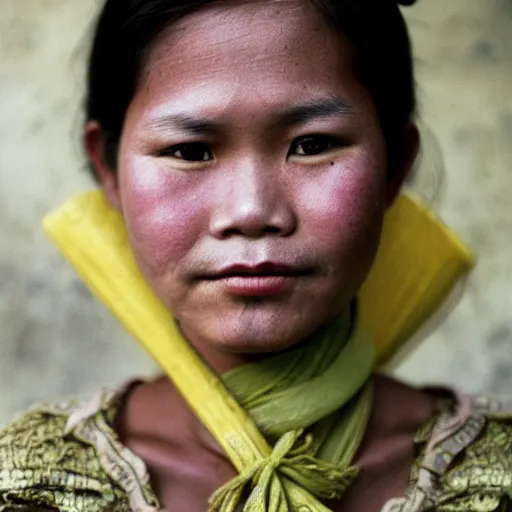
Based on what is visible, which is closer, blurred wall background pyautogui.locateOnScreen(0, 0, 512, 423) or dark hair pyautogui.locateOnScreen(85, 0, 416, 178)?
dark hair pyautogui.locateOnScreen(85, 0, 416, 178)

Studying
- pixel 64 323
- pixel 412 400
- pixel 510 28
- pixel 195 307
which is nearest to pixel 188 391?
pixel 195 307

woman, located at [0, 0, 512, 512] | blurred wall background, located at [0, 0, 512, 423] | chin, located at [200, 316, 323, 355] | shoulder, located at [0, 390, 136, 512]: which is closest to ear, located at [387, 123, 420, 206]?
woman, located at [0, 0, 512, 512]

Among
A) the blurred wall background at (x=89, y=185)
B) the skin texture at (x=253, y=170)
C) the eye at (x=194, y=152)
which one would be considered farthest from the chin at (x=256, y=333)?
the blurred wall background at (x=89, y=185)

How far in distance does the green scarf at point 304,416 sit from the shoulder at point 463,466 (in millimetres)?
74

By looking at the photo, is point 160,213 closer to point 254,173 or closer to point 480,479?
point 254,173

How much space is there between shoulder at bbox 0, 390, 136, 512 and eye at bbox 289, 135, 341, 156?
0.33 m

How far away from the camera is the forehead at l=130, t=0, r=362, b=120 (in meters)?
1.00

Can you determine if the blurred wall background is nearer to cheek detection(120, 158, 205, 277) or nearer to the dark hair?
the dark hair

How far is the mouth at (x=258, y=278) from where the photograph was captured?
101 cm

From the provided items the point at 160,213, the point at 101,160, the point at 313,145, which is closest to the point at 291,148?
the point at 313,145

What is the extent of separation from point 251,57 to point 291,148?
0.09m

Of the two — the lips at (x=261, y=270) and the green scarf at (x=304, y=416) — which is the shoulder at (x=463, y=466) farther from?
the lips at (x=261, y=270)

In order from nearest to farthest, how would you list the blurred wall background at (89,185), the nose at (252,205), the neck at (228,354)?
the nose at (252,205)
the neck at (228,354)
the blurred wall background at (89,185)

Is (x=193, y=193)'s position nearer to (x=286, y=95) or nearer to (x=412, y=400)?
(x=286, y=95)
